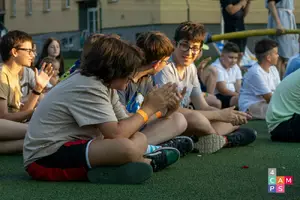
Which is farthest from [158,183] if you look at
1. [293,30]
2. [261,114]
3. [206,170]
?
[293,30]

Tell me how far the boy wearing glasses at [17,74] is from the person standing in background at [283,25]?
254 inches

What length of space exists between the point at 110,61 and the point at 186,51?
187cm

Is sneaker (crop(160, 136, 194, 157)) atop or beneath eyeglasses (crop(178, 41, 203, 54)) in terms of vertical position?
beneath

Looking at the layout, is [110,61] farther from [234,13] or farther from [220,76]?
[234,13]

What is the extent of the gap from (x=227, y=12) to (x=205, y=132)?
699 cm

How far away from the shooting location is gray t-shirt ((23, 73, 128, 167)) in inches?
171

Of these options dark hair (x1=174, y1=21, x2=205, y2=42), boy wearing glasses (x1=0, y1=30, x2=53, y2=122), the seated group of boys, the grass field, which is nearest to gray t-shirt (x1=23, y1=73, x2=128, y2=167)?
the seated group of boys

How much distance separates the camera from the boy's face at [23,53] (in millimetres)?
6297

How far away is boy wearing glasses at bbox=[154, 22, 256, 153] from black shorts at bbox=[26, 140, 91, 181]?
1445mm

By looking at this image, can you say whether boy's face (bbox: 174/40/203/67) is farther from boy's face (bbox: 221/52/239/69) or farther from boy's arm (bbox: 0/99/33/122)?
boy's face (bbox: 221/52/239/69)

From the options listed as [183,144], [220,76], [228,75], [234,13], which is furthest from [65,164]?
[234,13]

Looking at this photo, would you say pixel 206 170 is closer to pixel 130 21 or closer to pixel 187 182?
pixel 187 182

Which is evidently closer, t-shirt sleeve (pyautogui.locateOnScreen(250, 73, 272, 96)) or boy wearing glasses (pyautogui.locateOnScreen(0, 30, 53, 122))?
boy wearing glasses (pyautogui.locateOnScreen(0, 30, 53, 122))

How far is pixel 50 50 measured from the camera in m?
10.4
